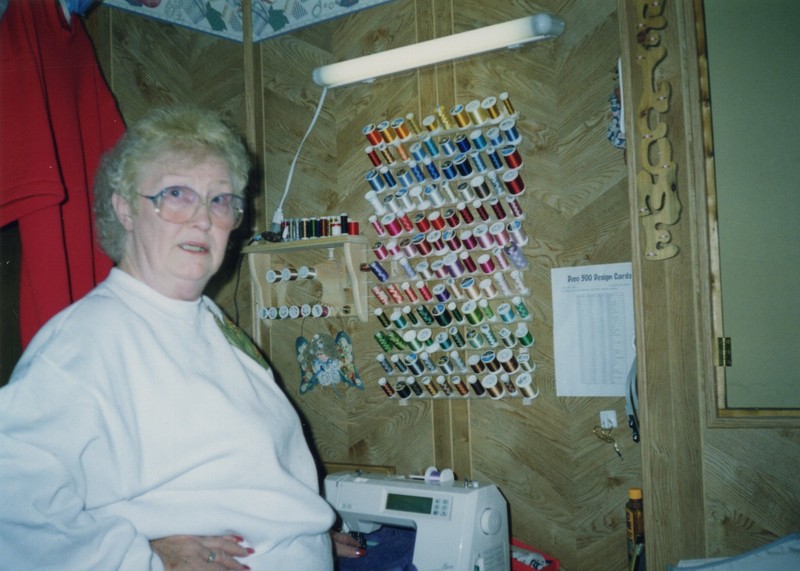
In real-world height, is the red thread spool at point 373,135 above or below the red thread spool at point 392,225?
above

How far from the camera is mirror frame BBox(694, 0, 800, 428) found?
1511mm

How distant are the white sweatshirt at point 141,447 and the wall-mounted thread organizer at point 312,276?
0.91 m

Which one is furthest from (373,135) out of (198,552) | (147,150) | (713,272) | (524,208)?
(198,552)

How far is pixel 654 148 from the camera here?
5.32 ft

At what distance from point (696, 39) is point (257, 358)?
4.93 ft

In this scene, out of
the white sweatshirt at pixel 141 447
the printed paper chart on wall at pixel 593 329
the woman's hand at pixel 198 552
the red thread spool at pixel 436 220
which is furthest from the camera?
the red thread spool at pixel 436 220

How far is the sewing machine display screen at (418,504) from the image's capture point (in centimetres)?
177

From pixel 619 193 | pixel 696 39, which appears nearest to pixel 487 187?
pixel 619 193

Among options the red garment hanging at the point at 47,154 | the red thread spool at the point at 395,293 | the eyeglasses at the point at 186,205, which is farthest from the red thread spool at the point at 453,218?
the red garment hanging at the point at 47,154

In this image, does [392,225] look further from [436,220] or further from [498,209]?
[498,209]

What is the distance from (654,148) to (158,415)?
1.45 metres

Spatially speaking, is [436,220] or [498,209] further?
[436,220]

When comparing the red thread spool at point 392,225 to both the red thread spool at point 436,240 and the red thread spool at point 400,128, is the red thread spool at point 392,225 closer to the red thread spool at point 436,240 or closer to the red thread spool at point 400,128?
the red thread spool at point 436,240

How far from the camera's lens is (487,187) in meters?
2.23
